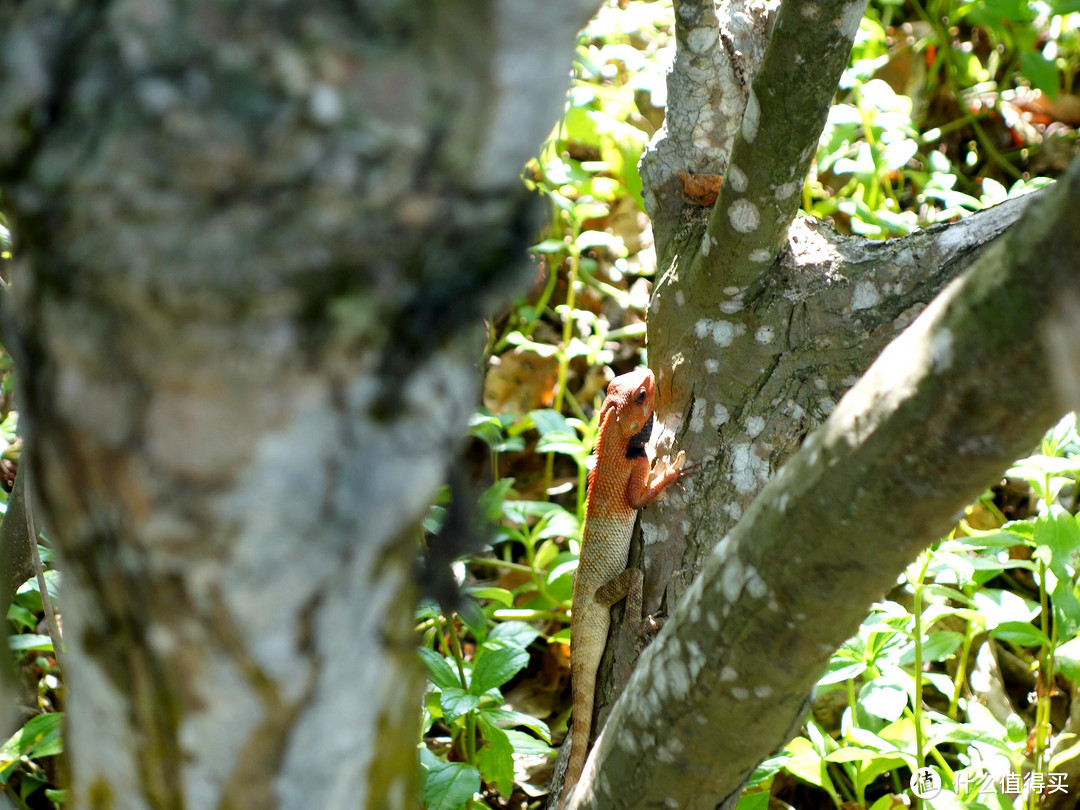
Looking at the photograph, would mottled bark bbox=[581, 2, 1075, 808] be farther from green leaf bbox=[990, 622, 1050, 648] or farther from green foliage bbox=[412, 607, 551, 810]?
green leaf bbox=[990, 622, 1050, 648]

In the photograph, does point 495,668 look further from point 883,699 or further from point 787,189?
point 787,189

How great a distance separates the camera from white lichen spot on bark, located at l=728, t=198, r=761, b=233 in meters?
2.20

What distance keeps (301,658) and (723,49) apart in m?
2.29

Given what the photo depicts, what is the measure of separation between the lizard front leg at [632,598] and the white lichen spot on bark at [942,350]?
1.63 meters

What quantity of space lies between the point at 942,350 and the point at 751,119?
1.34m

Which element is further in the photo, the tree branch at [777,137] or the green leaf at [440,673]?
the green leaf at [440,673]

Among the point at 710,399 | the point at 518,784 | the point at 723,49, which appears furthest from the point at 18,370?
the point at 518,784

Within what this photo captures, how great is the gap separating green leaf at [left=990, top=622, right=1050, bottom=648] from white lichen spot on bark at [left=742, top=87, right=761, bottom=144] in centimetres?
173

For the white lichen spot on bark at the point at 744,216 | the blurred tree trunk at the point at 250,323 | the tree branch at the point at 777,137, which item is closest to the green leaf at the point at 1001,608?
the tree branch at the point at 777,137

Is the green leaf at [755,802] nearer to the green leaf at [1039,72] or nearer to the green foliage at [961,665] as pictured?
the green foliage at [961,665]

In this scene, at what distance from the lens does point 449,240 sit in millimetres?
854

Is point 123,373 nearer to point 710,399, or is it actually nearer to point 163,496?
point 163,496

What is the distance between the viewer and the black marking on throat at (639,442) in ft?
11.4

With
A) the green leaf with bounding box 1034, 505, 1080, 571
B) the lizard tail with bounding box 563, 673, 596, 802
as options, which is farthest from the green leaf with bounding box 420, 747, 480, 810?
the green leaf with bounding box 1034, 505, 1080, 571
